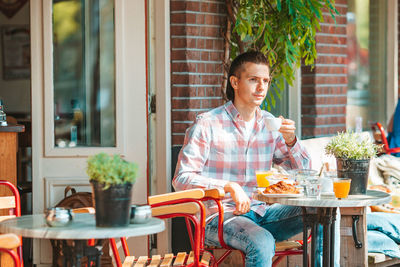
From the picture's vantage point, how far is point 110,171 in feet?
7.85

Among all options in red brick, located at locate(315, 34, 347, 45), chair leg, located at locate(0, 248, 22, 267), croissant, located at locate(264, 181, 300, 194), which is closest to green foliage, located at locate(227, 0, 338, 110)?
red brick, located at locate(315, 34, 347, 45)

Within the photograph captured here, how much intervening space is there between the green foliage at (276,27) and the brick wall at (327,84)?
0.71m

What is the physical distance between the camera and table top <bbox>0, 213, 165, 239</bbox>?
2348 millimetres

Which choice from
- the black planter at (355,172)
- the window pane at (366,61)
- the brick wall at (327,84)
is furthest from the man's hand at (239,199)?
the window pane at (366,61)

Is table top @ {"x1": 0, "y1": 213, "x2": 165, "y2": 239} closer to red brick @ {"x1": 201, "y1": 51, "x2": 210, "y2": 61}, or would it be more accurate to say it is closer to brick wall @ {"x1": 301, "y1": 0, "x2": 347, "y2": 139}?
red brick @ {"x1": 201, "y1": 51, "x2": 210, "y2": 61}

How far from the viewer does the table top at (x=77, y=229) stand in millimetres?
2348

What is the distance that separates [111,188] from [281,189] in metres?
1.07

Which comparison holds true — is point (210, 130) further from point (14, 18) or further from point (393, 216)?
point (14, 18)

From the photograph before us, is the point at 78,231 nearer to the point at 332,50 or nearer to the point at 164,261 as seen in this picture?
the point at 164,261

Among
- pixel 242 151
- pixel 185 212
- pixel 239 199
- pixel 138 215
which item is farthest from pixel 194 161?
pixel 138 215

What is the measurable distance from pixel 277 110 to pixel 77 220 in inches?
134

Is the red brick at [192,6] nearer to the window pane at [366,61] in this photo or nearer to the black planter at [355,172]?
the black planter at [355,172]

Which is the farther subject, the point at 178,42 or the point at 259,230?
the point at 178,42

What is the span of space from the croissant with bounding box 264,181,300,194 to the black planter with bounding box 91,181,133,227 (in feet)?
3.20
